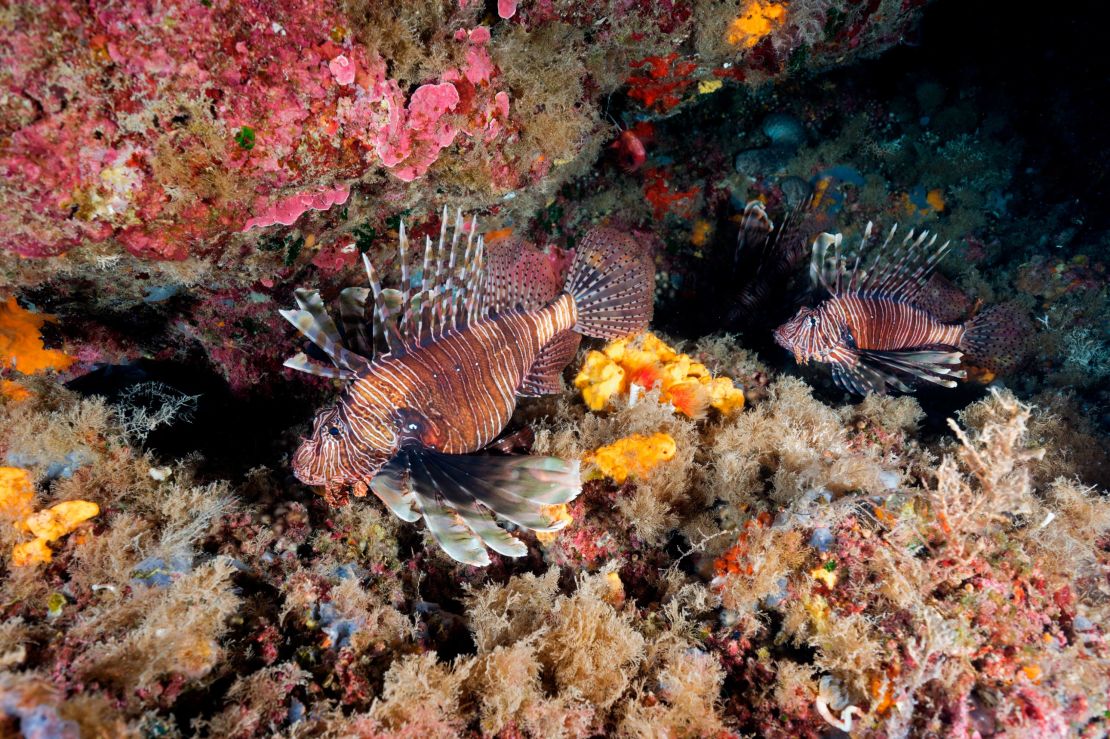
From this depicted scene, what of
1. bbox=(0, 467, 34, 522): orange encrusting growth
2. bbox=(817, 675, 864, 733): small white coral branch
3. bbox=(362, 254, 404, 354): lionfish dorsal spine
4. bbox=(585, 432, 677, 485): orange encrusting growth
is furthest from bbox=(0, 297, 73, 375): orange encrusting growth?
bbox=(817, 675, 864, 733): small white coral branch

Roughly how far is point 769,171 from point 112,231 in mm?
7249

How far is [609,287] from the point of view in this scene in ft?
16.6

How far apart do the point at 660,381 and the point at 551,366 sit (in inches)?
38.9

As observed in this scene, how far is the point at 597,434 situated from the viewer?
4004mm

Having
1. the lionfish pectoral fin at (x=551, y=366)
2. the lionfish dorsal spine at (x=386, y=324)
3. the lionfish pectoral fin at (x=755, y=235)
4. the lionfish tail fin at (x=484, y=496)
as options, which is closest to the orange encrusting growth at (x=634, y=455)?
the lionfish tail fin at (x=484, y=496)

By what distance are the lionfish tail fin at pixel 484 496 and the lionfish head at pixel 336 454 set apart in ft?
1.41

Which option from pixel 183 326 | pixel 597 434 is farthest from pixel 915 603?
pixel 183 326

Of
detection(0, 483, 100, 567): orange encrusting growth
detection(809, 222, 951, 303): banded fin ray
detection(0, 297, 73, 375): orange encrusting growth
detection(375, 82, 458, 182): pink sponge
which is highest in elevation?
detection(375, 82, 458, 182): pink sponge

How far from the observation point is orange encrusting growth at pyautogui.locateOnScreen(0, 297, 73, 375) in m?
3.70

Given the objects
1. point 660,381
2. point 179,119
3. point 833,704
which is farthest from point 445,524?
point 660,381

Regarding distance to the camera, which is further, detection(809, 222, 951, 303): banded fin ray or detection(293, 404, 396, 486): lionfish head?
detection(809, 222, 951, 303): banded fin ray

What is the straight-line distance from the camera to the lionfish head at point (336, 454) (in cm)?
321

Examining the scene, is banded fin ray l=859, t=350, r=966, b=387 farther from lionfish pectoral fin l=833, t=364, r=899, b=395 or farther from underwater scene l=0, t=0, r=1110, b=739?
lionfish pectoral fin l=833, t=364, r=899, b=395

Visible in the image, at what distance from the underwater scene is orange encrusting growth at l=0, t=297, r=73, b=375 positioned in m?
0.04
